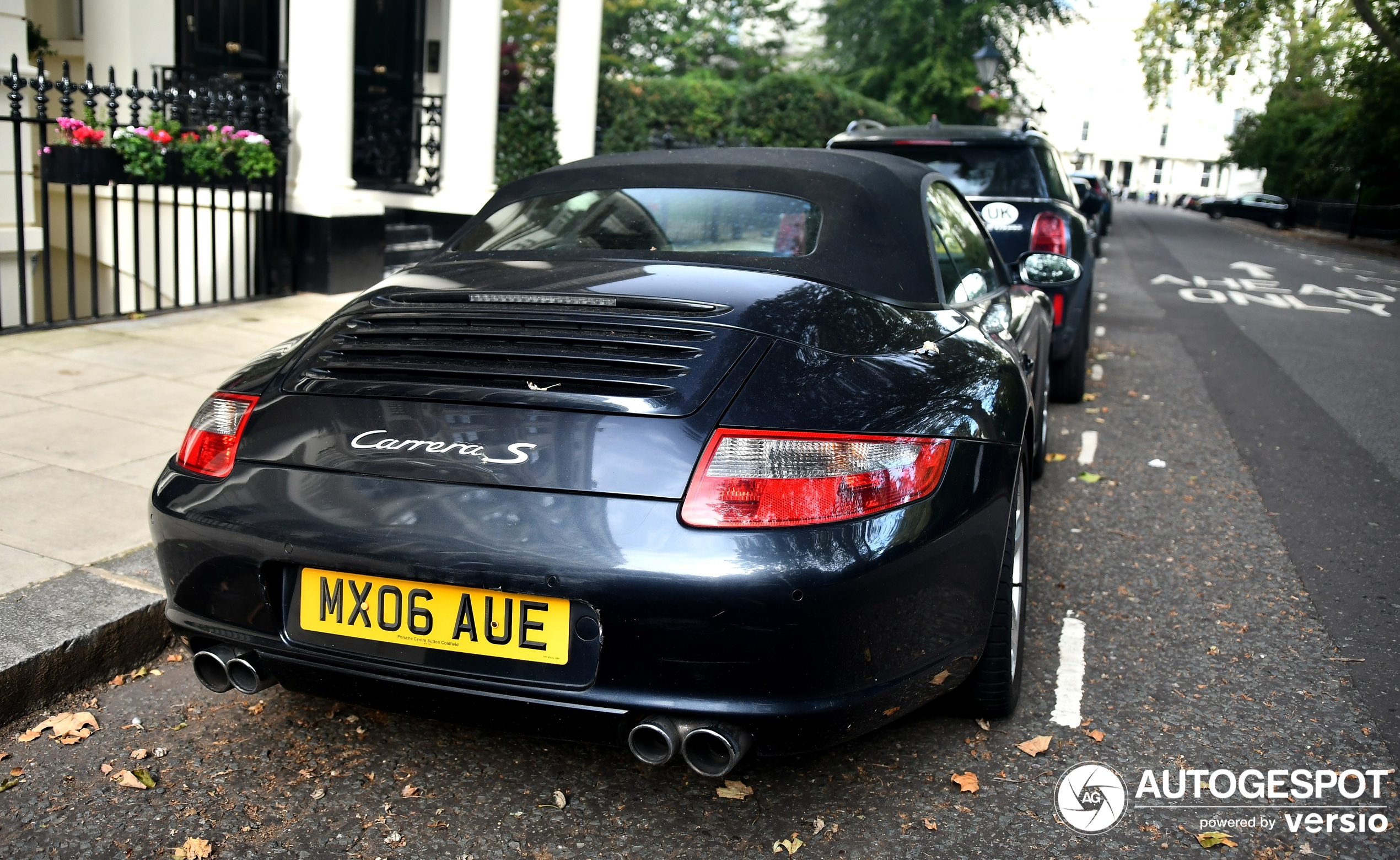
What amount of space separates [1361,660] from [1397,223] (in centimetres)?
3952

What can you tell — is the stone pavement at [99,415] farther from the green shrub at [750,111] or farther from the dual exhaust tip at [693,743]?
the green shrub at [750,111]

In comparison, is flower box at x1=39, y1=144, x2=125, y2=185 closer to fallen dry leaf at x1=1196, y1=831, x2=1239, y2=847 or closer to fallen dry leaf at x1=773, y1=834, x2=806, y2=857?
fallen dry leaf at x1=773, y1=834, x2=806, y2=857

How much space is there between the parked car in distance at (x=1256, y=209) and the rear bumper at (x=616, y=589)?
5110 cm

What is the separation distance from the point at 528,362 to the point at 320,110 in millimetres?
8264

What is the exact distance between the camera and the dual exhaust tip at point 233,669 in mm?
2527

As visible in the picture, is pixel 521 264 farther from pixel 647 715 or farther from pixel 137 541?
pixel 137 541

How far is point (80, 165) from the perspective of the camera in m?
7.63

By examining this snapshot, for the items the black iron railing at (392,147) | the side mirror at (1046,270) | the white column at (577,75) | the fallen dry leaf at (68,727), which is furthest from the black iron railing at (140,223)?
the side mirror at (1046,270)

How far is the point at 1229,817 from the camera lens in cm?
268

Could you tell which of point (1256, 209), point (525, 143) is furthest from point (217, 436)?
point (1256, 209)

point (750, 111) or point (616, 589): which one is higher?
point (750, 111)

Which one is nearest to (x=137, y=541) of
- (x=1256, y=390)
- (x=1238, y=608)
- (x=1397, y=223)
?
(x=1238, y=608)

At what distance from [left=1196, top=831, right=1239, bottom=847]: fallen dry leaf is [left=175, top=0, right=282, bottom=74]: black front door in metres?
11.2

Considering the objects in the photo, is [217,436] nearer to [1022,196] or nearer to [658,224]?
[658,224]
